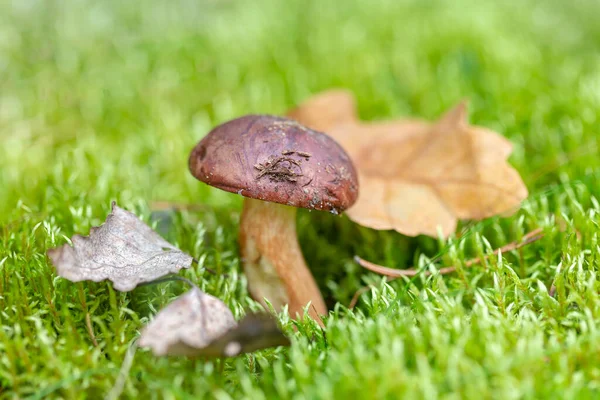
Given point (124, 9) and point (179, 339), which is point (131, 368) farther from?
point (124, 9)

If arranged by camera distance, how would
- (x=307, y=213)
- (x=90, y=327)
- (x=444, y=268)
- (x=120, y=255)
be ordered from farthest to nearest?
1. (x=307, y=213)
2. (x=444, y=268)
3. (x=120, y=255)
4. (x=90, y=327)

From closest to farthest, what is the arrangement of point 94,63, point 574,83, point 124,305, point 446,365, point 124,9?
point 446,365 < point 124,305 < point 574,83 < point 94,63 < point 124,9

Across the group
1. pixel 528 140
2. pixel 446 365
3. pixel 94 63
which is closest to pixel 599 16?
pixel 528 140

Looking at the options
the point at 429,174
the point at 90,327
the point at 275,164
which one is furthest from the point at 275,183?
the point at 429,174

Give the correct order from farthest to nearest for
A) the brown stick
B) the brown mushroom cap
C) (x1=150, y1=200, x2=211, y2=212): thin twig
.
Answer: (x1=150, y1=200, x2=211, y2=212): thin twig
the brown stick
the brown mushroom cap

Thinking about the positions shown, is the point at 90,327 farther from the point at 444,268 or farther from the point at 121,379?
the point at 444,268

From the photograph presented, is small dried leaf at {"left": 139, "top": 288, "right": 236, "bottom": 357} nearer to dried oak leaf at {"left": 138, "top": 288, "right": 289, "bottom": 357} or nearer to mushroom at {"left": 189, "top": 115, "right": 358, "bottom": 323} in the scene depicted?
dried oak leaf at {"left": 138, "top": 288, "right": 289, "bottom": 357}

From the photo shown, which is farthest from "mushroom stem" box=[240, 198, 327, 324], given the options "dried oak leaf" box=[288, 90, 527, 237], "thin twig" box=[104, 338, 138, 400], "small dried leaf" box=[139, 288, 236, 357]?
"thin twig" box=[104, 338, 138, 400]
